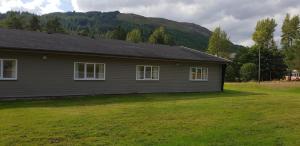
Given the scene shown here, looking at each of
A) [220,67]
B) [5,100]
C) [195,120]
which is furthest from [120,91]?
[195,120]

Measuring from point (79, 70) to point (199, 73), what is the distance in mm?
9720

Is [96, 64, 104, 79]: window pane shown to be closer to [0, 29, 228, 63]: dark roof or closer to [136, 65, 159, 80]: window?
[0, 29, 228, 63]: dark roof

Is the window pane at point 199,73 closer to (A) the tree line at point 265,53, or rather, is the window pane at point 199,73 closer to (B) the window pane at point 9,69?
(B) the window pane at point 9,69

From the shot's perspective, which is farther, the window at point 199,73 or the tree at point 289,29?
the tree at point 289,29

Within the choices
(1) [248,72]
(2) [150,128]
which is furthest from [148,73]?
(1) [248,72]

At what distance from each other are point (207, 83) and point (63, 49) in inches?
466

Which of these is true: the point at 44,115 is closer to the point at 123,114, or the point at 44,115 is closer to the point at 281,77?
the point at 123,114

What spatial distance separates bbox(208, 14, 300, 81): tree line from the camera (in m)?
61.0

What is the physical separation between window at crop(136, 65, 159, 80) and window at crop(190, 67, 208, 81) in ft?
10.6

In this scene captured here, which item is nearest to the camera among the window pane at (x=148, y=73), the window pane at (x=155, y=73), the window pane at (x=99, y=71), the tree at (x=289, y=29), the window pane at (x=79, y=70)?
the window pane at (x=79, y=70)

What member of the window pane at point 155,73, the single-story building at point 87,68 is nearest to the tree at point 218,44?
the single-story building at point 87,68

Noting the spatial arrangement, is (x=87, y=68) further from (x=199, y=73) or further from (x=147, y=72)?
(x=199, y=73)

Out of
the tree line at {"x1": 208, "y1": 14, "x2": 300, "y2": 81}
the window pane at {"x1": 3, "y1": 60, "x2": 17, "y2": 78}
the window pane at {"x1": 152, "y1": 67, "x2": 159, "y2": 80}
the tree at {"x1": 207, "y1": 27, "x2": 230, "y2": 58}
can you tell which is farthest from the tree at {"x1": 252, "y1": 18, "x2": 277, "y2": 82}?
the window pane at {"x1": 3, "y1": 60, "x2": 17, "y2": 78}

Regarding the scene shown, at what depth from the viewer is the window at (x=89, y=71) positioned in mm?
20312
